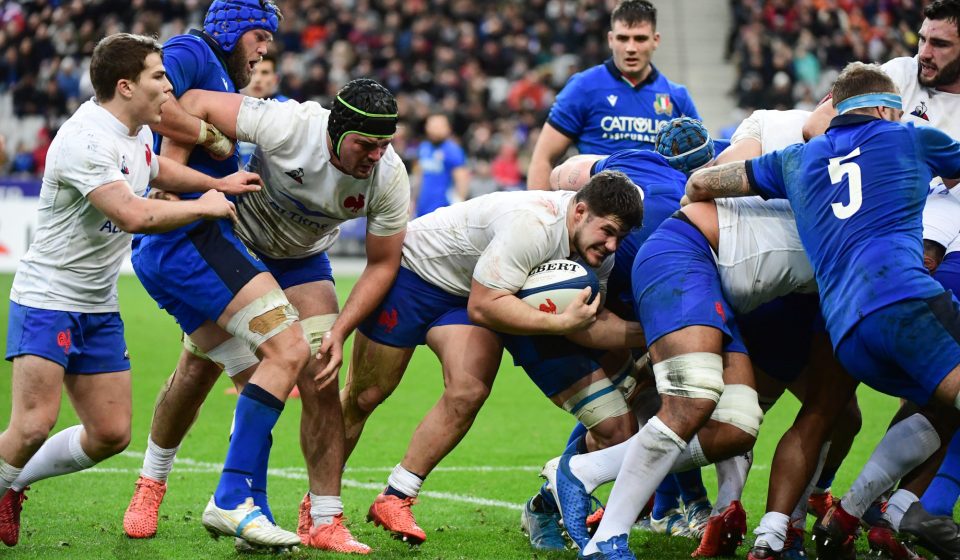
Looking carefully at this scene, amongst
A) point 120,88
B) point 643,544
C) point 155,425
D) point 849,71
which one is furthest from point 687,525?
point 120,88

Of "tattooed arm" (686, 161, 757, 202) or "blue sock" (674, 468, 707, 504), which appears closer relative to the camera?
"tattooed arm" (686, 161, 757, 202)

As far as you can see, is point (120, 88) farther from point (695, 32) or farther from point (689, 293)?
point (695, 32)

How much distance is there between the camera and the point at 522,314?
569cm

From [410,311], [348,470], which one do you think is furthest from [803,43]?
[410,311]

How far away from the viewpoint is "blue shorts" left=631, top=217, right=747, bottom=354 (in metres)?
5.33

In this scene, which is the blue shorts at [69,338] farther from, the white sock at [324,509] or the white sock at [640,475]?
the white sock at [640,475]

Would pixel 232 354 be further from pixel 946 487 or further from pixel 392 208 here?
pixel 946 487

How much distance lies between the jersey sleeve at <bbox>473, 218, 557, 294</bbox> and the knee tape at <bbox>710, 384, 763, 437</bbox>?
1144 millimetres

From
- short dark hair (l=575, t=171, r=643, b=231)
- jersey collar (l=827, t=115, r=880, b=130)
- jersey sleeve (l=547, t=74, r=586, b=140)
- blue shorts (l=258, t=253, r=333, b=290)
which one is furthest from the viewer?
jersey sleeve (l=547, t=74, r=586, b=140)

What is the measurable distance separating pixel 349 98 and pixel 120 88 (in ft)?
3.55

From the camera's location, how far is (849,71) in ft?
17.7

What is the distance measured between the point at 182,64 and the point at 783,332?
3357 mm

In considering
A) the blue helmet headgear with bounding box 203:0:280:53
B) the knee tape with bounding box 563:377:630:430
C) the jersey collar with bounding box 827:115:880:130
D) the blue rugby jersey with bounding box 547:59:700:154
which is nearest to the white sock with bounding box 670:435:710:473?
the knee tape with bounding box 563:377:630:430

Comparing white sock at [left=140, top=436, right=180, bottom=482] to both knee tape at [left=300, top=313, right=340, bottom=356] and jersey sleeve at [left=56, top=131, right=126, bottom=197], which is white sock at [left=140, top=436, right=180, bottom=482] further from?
jersey sleeve at [left=56, top=131, right=126, bottom=197]
